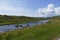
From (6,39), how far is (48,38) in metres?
8.00

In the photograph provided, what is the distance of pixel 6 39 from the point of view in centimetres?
2844

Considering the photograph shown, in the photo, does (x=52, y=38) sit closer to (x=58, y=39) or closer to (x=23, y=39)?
(x=58, y=39)

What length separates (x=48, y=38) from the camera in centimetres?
2822

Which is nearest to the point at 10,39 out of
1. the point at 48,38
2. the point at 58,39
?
the point at 48,38

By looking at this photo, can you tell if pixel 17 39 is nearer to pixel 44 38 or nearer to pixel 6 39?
pixel 6 39

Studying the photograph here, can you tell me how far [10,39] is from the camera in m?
28.5

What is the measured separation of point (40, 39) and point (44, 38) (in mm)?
915

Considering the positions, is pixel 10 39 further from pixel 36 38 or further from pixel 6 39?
pixel 36 38

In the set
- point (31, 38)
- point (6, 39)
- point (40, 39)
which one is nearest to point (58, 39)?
point (40, 39)

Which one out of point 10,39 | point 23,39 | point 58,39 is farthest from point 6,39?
point 58,39

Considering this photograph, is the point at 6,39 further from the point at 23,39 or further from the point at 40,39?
the point at 40,39

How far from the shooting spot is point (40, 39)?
90.5 feet

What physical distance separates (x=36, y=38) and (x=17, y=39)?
3.59 metres

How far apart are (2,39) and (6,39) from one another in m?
0.77
